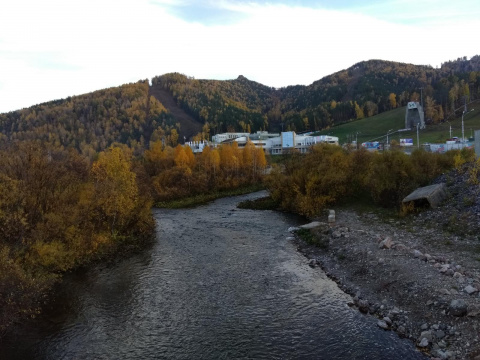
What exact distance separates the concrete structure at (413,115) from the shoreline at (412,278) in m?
A: 119

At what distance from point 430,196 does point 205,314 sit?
2311 centimetres

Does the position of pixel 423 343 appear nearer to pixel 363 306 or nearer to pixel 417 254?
pixel 363 306

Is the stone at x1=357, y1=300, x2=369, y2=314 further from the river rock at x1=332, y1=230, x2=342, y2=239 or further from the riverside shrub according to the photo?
the riverside shrub

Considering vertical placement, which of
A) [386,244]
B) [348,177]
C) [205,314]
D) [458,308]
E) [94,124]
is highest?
[94,124]

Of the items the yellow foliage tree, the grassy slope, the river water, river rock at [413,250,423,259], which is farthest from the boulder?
the grassy slope

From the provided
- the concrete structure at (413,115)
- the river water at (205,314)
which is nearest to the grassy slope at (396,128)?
the concrete structure at (413,115)

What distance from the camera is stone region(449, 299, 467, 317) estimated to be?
15172mm

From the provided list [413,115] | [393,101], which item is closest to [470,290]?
[413,115]

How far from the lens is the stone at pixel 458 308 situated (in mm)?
15172

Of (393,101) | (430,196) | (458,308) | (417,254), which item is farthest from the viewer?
(393,101)

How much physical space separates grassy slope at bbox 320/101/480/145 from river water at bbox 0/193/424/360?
9640 centimetres

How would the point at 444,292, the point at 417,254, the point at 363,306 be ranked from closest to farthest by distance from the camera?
the point at 444,292
the point at 363,306
the point at 417,254

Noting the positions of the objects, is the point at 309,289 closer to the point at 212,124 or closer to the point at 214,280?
the point at 214,280

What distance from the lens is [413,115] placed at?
456 ft
